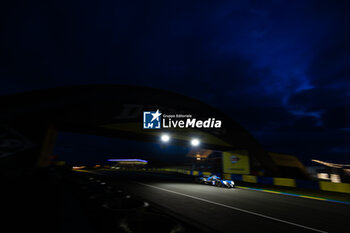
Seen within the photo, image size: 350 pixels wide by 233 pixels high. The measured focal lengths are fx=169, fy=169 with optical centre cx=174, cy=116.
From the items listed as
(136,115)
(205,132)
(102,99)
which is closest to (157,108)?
(136,115)

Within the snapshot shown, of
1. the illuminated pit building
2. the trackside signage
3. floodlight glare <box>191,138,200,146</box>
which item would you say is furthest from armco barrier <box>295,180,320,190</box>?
the illuminated pit building

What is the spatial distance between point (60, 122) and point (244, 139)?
20986 millimetres

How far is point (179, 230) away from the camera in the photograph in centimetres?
274

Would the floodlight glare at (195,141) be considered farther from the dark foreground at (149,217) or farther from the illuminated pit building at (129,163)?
the illuminated pit building at (129,163)

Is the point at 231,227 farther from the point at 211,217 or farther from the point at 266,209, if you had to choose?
the point at 266,209

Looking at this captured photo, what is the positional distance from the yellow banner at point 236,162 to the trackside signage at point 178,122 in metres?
7.15

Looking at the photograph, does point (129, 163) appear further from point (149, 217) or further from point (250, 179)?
point (149, 217)

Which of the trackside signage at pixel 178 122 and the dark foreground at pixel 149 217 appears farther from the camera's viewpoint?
the trackside signage at pixel 178 122

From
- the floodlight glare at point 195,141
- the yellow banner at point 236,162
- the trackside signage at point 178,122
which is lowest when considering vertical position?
the yellow banner at point 236,162

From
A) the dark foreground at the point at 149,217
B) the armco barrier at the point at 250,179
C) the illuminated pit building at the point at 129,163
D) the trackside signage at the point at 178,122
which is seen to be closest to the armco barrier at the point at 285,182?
the armco barrier at the point at 250,179

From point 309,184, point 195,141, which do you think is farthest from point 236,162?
point 309,184

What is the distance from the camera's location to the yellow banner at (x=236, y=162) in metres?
23.6

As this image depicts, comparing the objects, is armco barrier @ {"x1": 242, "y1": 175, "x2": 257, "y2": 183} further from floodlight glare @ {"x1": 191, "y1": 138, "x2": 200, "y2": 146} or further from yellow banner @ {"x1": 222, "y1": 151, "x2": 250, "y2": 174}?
floodlight glare @ {"x1": 191, "y1": 138, "x2": 200, "y2": 146}

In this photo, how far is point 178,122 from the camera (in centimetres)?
2094
